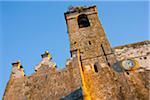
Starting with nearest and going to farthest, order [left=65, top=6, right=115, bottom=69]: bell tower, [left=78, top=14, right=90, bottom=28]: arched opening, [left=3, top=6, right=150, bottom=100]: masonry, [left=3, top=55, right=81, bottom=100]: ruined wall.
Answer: [left=3, top=55, right=81, bottom=100]: ruined wall → [left=3, top=6, right=150, bottom=100]: masonry → [left=65, top=6, right=115, bottom=69]: bell tower → [left=78, top=14, right=90, bottom=28]: arched opening

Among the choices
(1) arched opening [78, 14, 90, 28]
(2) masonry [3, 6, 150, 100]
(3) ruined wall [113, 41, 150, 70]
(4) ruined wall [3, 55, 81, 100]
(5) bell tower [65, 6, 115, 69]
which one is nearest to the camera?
(4) ruined wall [3, 55, 81, 100]

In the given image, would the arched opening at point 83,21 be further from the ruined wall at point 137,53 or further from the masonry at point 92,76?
the ruined wall at point 137,53

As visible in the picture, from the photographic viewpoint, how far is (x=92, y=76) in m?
13.1

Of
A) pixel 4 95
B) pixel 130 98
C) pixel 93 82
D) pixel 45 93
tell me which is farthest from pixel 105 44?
pixel 4 95

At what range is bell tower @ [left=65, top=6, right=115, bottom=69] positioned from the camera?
14.2m

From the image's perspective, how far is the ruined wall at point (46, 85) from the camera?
11.4 meters

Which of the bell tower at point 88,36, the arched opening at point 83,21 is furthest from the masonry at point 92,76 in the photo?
the arched opening at point 83,21

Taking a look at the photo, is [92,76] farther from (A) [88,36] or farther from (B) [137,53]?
(A) [88,36]

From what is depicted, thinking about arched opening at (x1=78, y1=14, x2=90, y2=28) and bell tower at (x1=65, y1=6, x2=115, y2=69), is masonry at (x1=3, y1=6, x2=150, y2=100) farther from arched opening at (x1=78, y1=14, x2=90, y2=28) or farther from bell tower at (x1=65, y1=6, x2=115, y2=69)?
arched opening at (x1=78, y1=14, x2=90, y2=28)

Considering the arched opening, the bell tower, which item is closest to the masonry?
the bell tower

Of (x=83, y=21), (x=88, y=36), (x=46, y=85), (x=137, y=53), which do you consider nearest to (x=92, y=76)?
(x=46, y=85)

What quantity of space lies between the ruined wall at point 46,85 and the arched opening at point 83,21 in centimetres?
472

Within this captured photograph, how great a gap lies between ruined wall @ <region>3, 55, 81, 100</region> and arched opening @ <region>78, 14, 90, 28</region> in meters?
4.72

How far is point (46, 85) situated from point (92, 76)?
2.50 m
